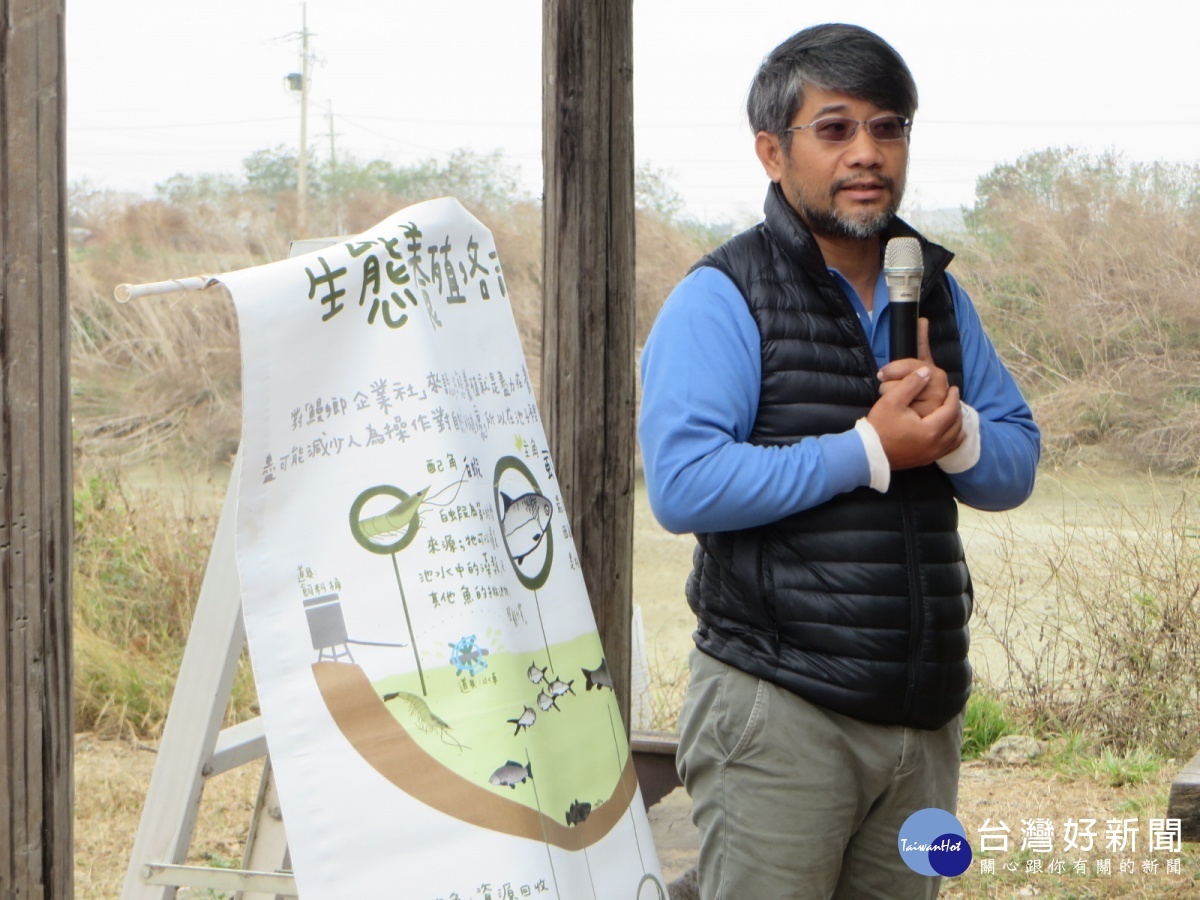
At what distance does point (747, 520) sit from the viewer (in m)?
1.61

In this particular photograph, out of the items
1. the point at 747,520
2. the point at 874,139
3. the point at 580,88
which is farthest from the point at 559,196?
the point at 747,520

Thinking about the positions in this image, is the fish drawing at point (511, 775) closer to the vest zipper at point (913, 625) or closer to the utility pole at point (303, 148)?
the vest zipper at point (913, 625)

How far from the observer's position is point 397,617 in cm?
138

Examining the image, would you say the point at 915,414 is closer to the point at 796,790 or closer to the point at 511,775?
the point at 796,790

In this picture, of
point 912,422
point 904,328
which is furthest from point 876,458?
point 904,328

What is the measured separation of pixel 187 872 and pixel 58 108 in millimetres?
1018

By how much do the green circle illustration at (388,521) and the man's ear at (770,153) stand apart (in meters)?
0.71

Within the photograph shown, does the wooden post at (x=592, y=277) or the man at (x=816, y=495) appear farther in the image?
the wooden post at (x=592, y=277)

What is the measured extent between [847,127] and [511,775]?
3.11ft

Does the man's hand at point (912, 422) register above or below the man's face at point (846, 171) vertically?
below

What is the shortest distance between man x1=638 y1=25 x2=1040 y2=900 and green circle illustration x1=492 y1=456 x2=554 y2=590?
0.16 m

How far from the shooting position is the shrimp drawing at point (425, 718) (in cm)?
137

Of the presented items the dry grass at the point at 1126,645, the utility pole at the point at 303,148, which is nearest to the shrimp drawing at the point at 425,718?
the dry grass at the point at 1126,645

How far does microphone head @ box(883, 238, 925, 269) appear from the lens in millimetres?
1625
